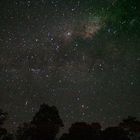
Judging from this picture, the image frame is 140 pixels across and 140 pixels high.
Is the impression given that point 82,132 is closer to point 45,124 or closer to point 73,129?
point 73,129

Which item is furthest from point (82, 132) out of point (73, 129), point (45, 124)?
point (45, 124)

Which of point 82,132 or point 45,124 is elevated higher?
point 45,124

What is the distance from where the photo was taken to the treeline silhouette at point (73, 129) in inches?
1195

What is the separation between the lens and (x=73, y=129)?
30656 millimetres

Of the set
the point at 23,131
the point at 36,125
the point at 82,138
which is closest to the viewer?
the point at 82,138

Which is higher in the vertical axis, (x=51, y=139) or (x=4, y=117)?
(x=4, y=117)

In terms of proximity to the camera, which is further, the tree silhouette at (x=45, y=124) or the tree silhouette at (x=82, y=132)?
the tree silhouette at (x=45, y=124)

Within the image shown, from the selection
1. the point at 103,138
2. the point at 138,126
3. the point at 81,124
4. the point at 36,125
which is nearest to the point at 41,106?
the point at 36,125

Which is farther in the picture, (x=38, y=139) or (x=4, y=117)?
(x=4, y=117)

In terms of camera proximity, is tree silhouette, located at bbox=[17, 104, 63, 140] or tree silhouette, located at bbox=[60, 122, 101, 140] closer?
tree silhouette, located at bbox=[60, 122, 101, 140]

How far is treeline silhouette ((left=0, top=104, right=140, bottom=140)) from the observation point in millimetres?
30359

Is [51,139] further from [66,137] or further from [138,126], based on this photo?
[138,126]

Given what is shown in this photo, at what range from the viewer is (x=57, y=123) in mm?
33375

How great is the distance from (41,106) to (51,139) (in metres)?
3.59
